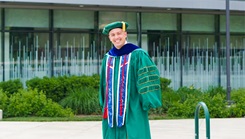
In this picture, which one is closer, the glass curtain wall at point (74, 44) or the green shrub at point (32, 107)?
the green shrub at point (32, 107)

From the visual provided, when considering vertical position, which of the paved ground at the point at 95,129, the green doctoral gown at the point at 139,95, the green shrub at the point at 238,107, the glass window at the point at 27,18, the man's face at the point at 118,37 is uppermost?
the glass window at the point at 27,18

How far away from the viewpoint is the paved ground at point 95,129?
10.7 meters

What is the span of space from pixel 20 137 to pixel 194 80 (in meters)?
9.88

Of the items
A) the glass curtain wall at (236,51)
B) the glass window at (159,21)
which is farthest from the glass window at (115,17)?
the glass curtain wall at (236,51)

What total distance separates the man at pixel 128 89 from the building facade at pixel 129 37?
1090 centimetres

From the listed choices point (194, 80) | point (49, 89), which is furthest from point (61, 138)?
point (194, 80)

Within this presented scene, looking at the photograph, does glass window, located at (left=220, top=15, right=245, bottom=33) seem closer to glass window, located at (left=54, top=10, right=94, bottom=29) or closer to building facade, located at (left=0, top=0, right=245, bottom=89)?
building facade, located at (left=0, top=0, right=245, bottom=89)

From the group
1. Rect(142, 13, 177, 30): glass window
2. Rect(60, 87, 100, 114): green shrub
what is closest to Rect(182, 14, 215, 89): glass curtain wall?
Rect(142, 13, 177, 30): glass window

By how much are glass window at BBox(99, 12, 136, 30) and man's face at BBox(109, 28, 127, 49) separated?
41.9ft

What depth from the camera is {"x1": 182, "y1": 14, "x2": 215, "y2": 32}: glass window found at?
64.0 ft

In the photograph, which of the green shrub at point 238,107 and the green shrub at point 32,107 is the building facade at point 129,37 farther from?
the green shrub at point 238,107

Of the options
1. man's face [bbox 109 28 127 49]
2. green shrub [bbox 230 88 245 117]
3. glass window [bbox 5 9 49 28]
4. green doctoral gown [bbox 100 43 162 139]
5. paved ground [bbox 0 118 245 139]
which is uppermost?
glass window [bbox 5 9 49 28]

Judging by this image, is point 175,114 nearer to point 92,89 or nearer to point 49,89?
point 92,89

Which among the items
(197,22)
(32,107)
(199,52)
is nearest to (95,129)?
(32,107)
